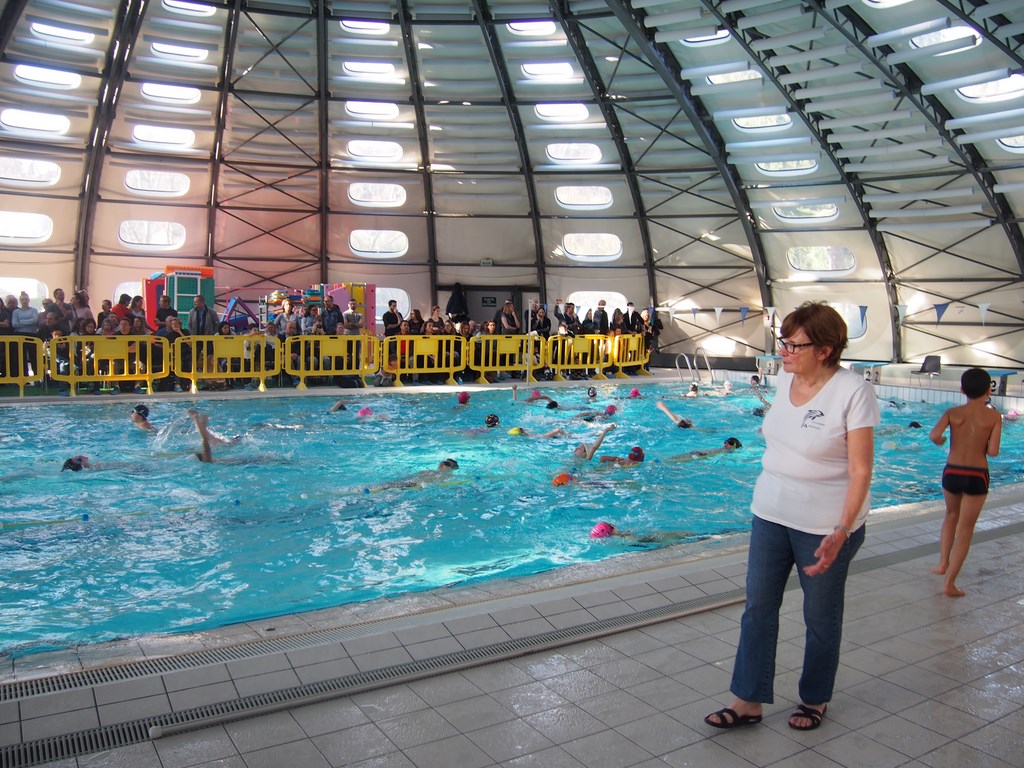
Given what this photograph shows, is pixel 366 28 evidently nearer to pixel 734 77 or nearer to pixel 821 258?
pixel 734 77

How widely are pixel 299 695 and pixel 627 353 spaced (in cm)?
1757

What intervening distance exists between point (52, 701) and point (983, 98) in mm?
17057

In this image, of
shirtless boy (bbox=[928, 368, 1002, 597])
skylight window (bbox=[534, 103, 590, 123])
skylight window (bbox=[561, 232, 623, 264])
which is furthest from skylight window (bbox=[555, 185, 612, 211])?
shirtless boy (bbox=[928, 368, 1002, 597])

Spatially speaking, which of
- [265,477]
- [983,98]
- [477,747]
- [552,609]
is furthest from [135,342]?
[983,98]

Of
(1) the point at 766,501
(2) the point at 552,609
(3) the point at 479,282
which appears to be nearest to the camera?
(1) the point at 766,501

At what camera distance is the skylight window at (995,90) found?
15.2 metres

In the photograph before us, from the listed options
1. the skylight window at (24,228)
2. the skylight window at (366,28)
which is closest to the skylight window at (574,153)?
the skylight window at (366,28)

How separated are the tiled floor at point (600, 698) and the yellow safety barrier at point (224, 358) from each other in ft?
38.9

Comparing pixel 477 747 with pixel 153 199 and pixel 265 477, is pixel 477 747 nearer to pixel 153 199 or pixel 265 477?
pixel 265 477

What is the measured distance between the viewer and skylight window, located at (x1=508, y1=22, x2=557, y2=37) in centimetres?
1775

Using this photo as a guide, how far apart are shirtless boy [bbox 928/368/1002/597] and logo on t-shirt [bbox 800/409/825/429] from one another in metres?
2.26

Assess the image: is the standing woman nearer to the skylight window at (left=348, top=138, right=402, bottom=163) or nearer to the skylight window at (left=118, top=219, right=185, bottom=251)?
the skylight window at (left=348, top=138, right=402, bottom=163)

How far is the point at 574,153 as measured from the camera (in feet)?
71.4

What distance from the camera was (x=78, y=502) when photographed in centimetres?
845
